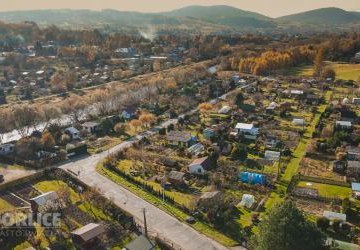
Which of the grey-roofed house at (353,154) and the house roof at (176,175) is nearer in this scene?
the house roof at (176,175)

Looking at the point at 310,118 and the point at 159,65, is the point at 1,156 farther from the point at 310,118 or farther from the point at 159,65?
the point at 159,65

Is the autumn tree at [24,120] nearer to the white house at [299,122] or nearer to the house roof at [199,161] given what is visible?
the house roof at [199,161]

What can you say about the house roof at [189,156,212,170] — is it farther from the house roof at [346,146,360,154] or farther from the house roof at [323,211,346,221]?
the house roof at [346,146,360,154]

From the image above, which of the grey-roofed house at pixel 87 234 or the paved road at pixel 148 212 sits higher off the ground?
the grey-roofed house at pixel 87 234

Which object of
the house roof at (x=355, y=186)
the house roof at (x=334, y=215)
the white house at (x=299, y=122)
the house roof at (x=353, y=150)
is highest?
the house roof at (x=353, y=150)

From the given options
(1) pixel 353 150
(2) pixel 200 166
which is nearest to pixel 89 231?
(2) pixel 200 166

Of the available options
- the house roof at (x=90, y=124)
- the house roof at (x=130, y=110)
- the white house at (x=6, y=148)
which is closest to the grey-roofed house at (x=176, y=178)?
the house roof at (x=90, y=124)

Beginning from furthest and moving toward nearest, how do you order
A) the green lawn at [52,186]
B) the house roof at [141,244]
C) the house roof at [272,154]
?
the house roof at [272,154], the green lawn at [52,186], the house roof at [141,244]
